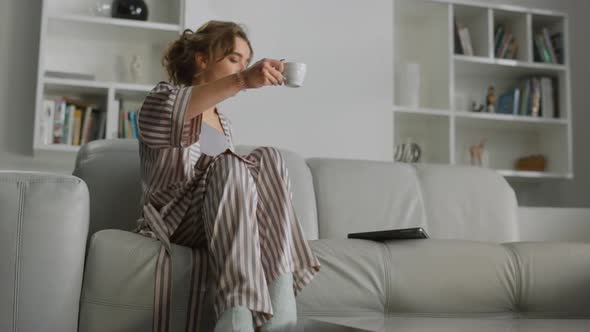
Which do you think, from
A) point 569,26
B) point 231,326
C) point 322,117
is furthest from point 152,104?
point 569,26

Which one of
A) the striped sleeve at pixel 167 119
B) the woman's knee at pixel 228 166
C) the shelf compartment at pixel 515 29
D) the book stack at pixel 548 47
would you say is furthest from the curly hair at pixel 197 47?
the book stack at pixel 548 47

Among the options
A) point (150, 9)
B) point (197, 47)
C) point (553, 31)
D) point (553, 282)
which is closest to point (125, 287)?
point (197, 47)

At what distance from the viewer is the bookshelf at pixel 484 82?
3.94 m

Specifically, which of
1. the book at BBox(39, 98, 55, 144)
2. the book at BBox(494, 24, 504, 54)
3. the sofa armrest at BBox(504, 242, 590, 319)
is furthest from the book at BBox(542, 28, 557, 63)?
the book at BBox(39, 98, 55, 144)

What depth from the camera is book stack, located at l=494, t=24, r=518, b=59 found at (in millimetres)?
4090

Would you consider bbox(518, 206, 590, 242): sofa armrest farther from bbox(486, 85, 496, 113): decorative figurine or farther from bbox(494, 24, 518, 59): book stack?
bbox(494, 24, 518, 59): book stack

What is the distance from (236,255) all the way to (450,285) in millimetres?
609

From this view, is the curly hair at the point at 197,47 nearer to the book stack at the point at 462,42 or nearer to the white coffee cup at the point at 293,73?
the white coffee cup at the point at 293,73

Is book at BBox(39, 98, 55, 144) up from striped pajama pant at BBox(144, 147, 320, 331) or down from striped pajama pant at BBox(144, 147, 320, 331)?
up

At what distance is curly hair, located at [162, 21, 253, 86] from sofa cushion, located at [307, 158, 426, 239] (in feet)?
1.85

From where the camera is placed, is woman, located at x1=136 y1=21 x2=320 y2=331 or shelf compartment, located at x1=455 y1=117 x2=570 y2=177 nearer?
woman, located at x1=136 y1=21 x2=320 y2=331

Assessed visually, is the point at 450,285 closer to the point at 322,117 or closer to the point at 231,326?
the point at 231,326

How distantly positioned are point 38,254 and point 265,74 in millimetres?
603

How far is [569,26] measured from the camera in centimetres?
427
